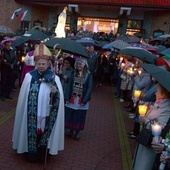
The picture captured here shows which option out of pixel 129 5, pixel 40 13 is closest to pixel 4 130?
pixel 129 5

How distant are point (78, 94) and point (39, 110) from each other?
1.55m

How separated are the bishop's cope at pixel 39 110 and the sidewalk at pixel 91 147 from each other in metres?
0.36

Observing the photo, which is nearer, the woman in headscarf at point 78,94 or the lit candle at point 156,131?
the lit candle at point 156,131

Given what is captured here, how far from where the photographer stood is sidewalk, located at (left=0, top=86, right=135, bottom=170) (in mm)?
4778

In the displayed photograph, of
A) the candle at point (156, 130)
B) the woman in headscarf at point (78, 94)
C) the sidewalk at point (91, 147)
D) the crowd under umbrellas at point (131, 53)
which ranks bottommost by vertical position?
the sidewalk at point (91, 147)

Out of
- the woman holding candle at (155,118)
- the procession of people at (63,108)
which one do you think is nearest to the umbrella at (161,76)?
the procession of people at (63,108)

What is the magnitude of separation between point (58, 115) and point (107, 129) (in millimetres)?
2687

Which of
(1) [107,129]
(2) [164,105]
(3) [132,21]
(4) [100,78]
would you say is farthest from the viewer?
(3) [132,21]

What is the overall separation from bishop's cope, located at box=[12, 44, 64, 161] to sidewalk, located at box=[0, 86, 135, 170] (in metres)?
0.36

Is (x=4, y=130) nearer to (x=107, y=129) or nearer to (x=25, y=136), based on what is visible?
(x=25, y=136)

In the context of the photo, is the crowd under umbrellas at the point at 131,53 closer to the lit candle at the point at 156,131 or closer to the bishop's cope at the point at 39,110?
the lit candle at the point at 156,131

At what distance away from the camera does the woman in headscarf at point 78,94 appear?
584cm

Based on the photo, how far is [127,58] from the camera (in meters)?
10.1

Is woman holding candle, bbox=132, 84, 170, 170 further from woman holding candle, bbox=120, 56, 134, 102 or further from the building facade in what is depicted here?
the building facade
